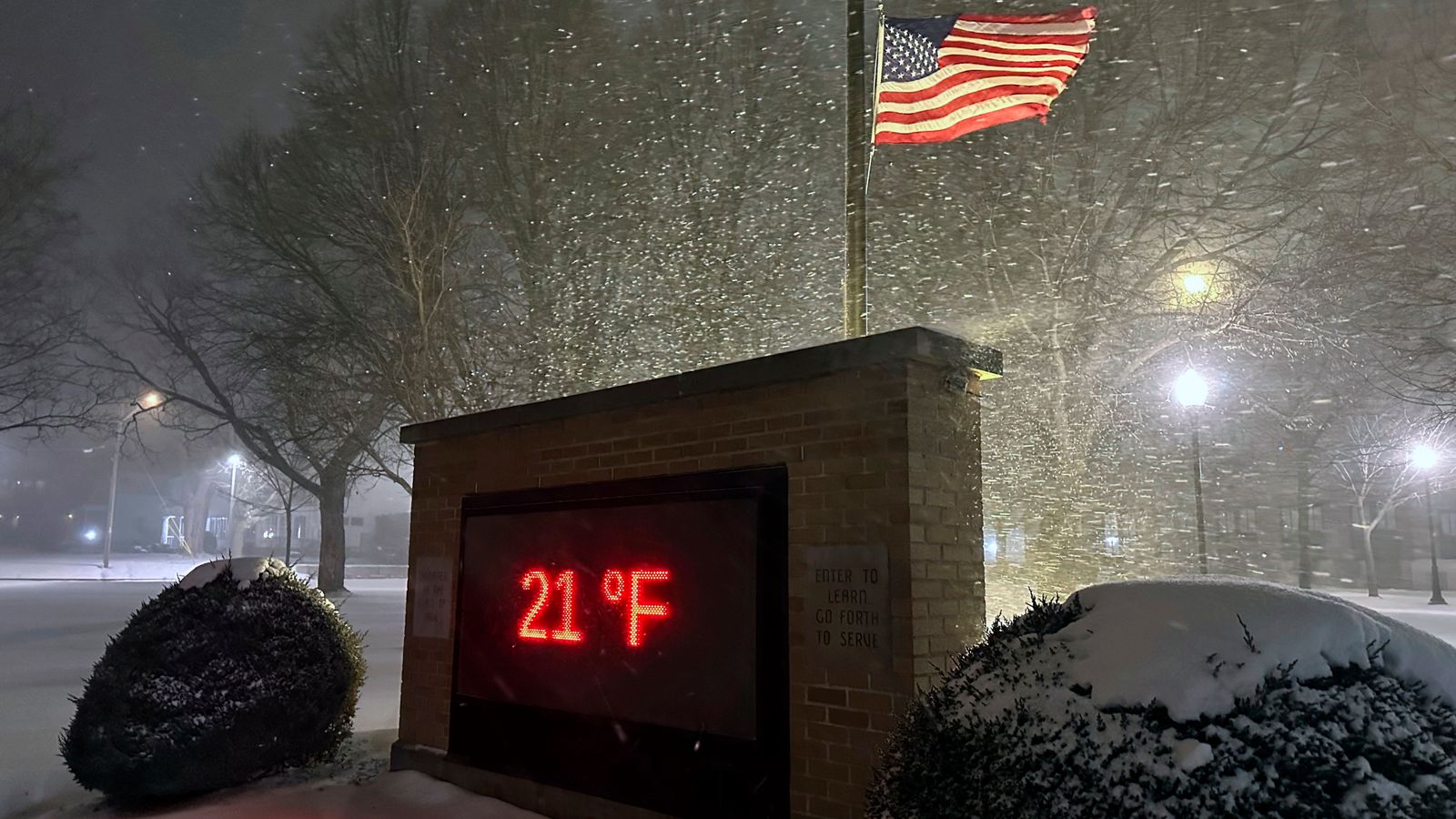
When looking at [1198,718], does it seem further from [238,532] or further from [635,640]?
[238,532]

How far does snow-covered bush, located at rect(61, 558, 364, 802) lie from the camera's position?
646 cm

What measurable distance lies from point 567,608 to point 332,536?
26619mm

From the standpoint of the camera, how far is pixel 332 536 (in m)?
29.7

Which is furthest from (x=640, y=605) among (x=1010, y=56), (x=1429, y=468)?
(x=1429, y=468)

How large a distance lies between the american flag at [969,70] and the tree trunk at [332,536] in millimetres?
23853

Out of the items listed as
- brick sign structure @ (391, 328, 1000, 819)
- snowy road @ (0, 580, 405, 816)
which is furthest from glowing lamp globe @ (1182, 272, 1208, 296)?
snowy road @ (0, 580, 405, 816)

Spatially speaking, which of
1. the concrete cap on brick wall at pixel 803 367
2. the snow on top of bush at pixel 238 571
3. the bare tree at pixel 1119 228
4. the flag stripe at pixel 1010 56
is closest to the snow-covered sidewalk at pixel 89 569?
the bare tree at pixel 1119 228

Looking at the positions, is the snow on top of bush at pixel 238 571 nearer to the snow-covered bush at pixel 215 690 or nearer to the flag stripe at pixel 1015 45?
the snow-covered bush at pixel 215 690

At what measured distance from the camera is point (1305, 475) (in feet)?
114

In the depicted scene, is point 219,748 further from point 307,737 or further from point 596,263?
point 596,263

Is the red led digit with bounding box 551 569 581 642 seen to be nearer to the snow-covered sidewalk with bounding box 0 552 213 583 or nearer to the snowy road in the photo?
the snowy road

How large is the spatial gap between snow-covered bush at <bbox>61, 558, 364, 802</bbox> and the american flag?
6.40 meters

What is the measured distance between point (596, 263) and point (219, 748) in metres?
12.3

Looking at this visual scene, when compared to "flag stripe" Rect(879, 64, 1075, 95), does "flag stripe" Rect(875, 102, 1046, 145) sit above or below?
below
